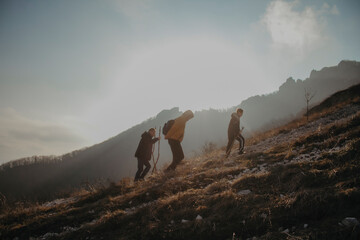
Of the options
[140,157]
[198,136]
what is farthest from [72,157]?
[140,157]

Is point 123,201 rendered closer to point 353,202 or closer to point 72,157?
point 353,202

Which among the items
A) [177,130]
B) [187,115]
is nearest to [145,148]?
[177,130]

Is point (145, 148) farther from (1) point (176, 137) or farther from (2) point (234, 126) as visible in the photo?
(2) point (234, 126)

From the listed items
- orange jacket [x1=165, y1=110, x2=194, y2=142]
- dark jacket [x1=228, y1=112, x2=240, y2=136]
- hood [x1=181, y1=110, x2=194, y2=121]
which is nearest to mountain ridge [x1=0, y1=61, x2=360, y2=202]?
dark jacket [x1=228, y1=112, x2=240, y2=136]

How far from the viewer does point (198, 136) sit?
595ft

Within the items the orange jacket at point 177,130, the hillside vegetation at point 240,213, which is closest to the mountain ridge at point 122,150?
the orange jacket at point 177,130

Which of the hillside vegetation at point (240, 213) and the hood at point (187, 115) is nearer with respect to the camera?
the hillside vegetation at point (240, 213)

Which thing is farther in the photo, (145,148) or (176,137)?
(145,148)

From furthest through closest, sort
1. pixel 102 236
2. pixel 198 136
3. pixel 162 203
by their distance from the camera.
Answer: pixel 198 136 < pixel 162 203 < pixel 102 236

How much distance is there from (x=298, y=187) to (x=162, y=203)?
112 inches

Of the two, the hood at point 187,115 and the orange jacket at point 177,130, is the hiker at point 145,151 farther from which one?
the hood at point 187,115

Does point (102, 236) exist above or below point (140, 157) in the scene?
below

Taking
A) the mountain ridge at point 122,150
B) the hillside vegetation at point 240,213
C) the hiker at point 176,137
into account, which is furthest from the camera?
the mountain ridge at point 122,150

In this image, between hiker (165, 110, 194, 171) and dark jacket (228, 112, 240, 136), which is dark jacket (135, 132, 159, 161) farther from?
dark jacket (228, 112, 240, 136)
